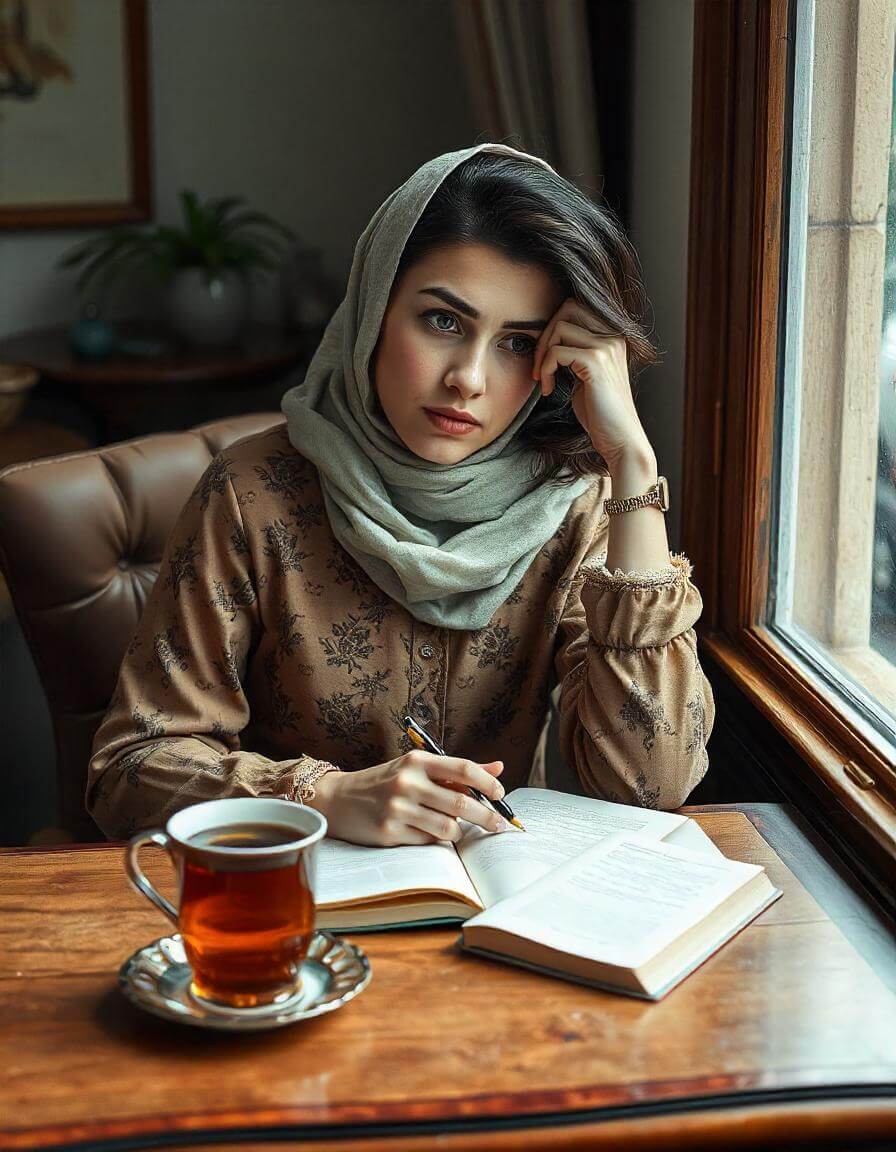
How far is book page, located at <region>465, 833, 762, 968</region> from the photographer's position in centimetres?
98

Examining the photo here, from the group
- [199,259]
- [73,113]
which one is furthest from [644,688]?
[73,113]

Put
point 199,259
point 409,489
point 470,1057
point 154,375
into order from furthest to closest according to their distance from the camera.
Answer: point 199,259
point 154,375
point 409,489
point 470,1057

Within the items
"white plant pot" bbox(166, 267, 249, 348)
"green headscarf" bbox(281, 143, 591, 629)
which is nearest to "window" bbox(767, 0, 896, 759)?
"green headscarf" bbox(281, 143, 591, 629)

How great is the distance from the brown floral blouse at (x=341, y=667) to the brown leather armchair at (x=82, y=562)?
30 cm

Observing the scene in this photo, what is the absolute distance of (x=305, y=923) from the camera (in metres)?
0.91

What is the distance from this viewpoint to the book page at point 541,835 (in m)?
1.12

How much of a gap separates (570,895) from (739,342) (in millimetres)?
944

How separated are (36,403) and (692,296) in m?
2.32

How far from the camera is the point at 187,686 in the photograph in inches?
55.7

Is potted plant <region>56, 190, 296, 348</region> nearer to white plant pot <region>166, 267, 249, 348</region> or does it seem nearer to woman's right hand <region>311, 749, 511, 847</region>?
white plant pot <region>166, 267, 249, 348</region>

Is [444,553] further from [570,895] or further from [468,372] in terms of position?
[570,895]

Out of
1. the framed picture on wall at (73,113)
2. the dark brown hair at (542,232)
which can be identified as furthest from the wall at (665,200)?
the framed picture on wall at (73,113)

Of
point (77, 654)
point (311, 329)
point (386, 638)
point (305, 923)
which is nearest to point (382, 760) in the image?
point (386, 638)

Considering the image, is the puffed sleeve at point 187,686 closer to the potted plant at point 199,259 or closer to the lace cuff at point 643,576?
the lace cuff at point 643,576
